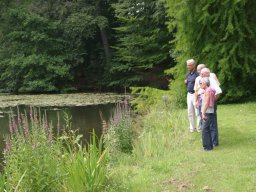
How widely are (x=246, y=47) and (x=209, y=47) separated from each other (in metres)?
1.40

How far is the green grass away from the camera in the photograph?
6773 mm

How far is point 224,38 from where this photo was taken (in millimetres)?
15578

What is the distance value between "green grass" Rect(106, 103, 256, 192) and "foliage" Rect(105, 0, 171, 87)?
67.7 feet

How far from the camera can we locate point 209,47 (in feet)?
52.6

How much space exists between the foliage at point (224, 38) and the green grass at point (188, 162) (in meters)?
3.95

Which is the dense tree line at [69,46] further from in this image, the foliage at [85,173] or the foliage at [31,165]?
the foliage at [31,165]

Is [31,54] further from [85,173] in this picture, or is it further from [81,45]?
[85,173]

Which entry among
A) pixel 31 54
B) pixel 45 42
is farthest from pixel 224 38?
pixel 31 54

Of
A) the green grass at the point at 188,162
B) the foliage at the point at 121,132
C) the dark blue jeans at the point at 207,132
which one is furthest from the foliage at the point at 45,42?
the dark blue jeans at the point at 207,132

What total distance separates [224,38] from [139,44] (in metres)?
19.0

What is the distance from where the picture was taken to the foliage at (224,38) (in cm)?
1555

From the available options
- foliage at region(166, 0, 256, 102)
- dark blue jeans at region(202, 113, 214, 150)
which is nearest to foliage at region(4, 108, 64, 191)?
dark blue jeans at region(202, 113, 214, 150)

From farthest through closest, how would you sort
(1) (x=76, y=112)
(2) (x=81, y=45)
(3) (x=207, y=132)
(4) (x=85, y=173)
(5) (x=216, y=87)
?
1. (2) (x=81, y=45)
2. (1) (x=76, y=112)
3. (5) (x=216, y=87)
4. (3) (x=207, y=132)
5. (4) (x=85, y=173)

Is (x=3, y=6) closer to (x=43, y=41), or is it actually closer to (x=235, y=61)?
(x=43, y=41)
